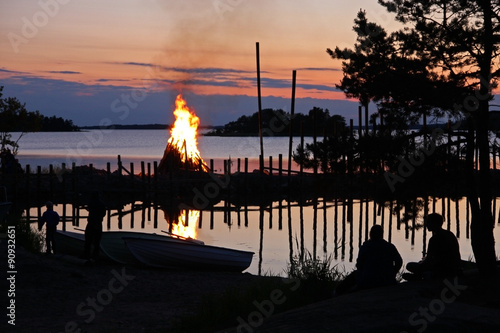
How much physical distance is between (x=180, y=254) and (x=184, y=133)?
26.9 m

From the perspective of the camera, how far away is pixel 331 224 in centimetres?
3500

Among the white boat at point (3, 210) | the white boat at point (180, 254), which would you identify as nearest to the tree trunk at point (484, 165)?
the white boat at point (180, 254)

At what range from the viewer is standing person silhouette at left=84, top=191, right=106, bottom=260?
1886 cm

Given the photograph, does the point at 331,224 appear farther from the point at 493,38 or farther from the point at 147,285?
the point at 493,38

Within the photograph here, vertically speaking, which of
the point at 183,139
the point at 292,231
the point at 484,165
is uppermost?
the point at 183,139

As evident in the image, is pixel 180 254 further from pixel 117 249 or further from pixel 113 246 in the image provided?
pixel 113 246

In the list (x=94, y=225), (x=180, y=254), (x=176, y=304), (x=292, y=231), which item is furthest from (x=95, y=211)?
(x=292, y=231)

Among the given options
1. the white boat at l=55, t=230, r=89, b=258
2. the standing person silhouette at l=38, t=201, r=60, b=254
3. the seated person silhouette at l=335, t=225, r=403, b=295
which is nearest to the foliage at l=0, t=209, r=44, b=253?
the standing person silhouette at l=38, t=201, r=60, b=254

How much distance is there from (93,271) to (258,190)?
28.7 metres

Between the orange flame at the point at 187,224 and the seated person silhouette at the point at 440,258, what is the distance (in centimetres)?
1833

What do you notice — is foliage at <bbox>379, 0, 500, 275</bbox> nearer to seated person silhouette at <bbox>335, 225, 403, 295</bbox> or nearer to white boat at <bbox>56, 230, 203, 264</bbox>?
seated person silhouette at <bbox>335, 225, 403, 295</bbox>
